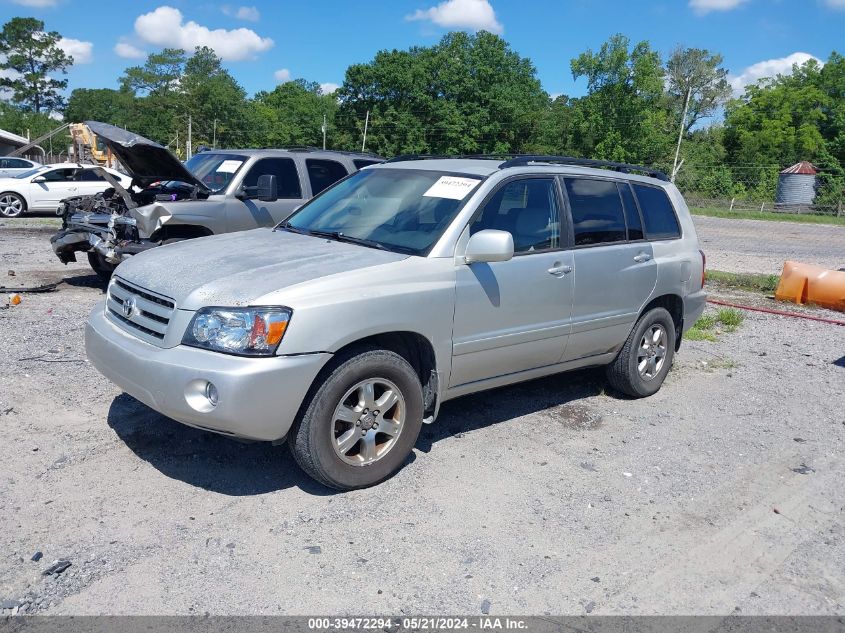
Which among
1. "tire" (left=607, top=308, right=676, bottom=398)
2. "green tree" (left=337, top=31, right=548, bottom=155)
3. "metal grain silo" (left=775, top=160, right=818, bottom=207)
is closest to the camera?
"tire" (left=607, top=308, right=676, bottom=398)

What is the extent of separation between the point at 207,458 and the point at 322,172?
5.72 meters

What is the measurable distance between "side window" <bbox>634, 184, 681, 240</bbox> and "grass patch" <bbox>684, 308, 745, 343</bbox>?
102 inches

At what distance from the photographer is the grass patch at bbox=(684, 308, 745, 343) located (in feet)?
28.4

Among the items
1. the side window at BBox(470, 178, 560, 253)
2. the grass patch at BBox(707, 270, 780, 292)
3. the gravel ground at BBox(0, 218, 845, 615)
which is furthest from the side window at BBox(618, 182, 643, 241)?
the grass patch at BBox(707, 270, 780, 292)

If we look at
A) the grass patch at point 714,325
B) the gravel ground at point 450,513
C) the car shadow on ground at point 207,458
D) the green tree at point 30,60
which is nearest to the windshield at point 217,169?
the gravel ground at point 450,513

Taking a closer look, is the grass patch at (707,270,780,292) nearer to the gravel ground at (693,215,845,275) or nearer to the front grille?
the gravel ground at (693,215,845,275)

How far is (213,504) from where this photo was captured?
13.1 ft

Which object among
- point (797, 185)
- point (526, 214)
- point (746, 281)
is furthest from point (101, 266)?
point (797, 185)

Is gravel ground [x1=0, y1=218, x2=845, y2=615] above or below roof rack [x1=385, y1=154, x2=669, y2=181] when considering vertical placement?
below

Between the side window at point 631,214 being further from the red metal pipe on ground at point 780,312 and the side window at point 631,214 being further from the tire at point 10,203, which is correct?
the tire at point 10,203

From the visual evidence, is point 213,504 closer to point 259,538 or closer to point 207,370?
point 259,538

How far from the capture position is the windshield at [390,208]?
4.72 m

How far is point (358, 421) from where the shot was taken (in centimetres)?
416

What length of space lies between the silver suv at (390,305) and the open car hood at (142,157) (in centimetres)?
317
